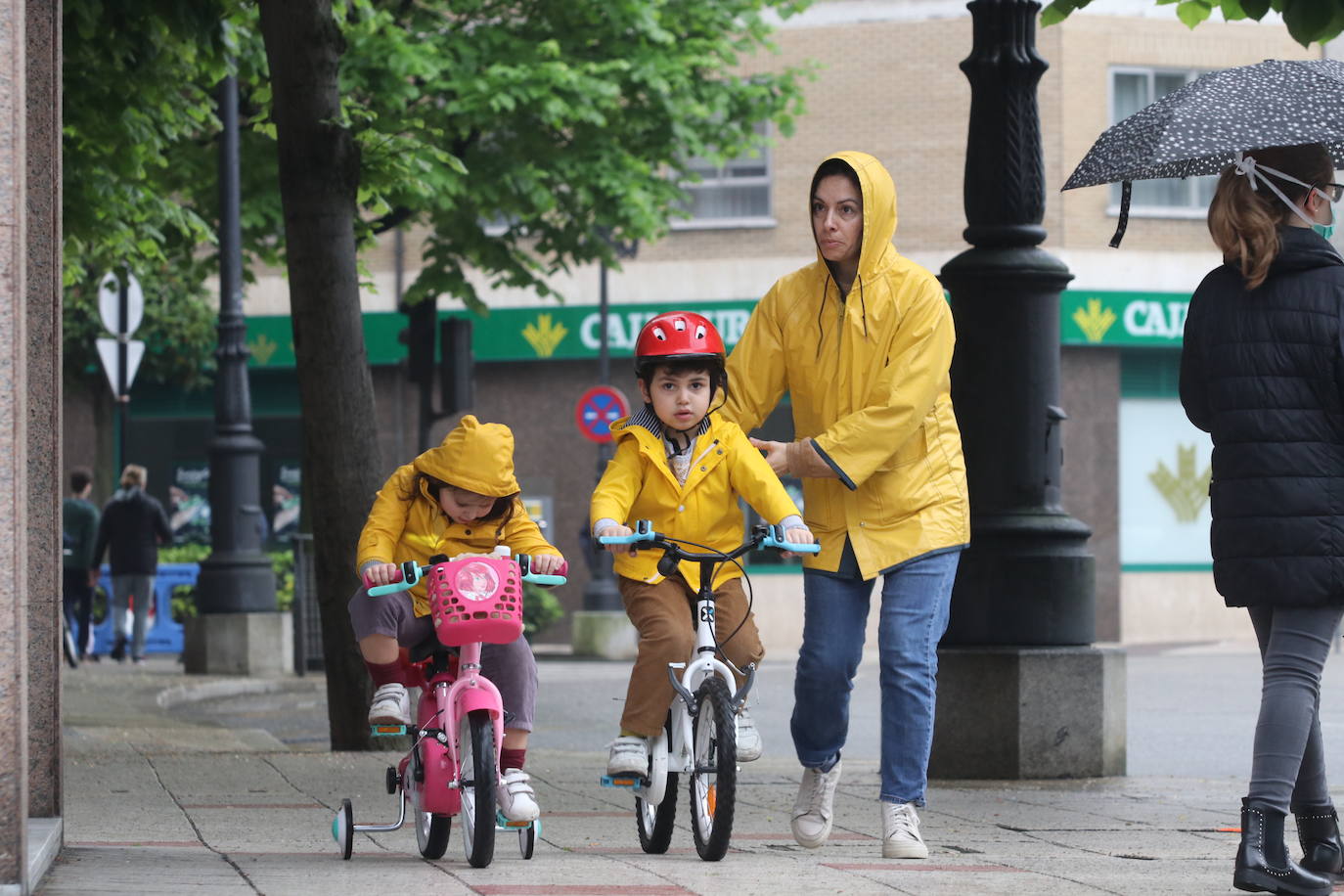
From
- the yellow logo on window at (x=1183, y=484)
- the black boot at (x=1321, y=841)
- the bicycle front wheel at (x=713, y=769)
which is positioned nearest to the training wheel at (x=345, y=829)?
the bicycle front wheel at (x=713, y=769)

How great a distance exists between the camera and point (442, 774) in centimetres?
596

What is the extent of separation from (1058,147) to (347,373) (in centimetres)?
1708

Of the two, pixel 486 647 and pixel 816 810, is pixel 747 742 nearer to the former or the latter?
pixel 816 810

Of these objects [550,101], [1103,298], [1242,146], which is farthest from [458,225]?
[1242,146]

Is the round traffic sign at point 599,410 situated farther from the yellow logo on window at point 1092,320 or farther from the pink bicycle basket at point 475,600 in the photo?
the pink bicycle basket at point 475,600

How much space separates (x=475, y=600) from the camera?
5738 mm

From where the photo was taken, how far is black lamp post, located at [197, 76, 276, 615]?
61.8 feet

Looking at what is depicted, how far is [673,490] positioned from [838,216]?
946mm

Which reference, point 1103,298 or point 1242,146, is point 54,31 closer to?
point 1242,146

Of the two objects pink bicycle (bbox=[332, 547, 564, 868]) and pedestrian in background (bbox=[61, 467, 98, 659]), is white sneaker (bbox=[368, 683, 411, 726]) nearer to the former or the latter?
pink bicycle (bbox=[332, 547, 564, 868])

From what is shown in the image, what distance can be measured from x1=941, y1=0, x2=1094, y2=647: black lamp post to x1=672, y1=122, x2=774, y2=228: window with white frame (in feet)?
58.6

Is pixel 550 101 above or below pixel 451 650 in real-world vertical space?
above

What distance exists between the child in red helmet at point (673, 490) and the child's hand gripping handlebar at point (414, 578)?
0.89ft

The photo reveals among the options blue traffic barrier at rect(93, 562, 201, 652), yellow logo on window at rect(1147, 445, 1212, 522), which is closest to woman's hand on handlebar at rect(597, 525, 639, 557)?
blue traffic barrier at rect(93, 562, 201, 652)
